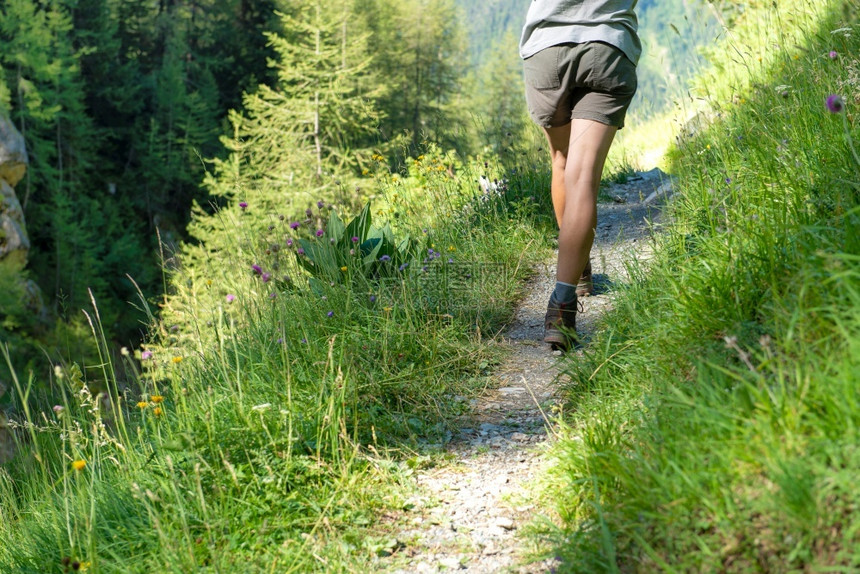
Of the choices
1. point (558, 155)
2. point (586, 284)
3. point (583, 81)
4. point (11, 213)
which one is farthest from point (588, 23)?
point (11, 213)

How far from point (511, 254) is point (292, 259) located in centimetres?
145

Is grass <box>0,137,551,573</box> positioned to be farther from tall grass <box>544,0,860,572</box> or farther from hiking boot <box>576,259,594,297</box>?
tall grass <box>544,0,860,572</box>

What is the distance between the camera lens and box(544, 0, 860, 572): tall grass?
1.45 metres

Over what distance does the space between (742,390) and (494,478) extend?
1.06 metres

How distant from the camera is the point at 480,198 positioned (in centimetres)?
573

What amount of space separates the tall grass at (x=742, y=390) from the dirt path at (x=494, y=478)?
17 cm

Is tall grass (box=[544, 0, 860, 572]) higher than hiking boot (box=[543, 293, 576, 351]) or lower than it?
higher

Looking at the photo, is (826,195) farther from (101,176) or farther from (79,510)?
(101,176)

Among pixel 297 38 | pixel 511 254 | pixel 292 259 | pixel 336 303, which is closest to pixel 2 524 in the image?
pixel 336 303

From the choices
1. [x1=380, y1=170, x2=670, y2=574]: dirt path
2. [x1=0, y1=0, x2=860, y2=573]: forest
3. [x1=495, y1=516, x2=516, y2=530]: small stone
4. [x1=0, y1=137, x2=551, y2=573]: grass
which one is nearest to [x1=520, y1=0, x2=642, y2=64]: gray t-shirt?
[x1=0, y1=0, x2=860, y2=573]: forest

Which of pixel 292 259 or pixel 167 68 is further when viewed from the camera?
pixel 167 68

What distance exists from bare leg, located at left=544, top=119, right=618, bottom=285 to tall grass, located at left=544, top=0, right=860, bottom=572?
0.25 metres

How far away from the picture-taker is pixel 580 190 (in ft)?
10.3

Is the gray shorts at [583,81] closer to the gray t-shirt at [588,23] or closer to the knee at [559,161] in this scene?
the gray t-shirt at [588,23]
